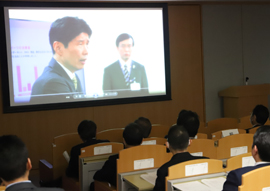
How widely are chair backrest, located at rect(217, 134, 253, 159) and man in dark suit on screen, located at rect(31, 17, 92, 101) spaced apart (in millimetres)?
3623

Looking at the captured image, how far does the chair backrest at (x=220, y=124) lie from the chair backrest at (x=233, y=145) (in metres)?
1.73

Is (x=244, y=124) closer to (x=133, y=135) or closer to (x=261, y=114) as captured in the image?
(x=261, y=114)

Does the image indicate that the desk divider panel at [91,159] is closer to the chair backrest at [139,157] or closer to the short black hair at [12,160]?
the chair backrest at [139,157]

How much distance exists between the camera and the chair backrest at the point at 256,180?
6.34 feet

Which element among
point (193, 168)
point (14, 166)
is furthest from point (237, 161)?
point (14, 166)

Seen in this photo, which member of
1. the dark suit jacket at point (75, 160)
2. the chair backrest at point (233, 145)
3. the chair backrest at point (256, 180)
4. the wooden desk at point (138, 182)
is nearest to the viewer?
the chair backrest at point (256, 180)

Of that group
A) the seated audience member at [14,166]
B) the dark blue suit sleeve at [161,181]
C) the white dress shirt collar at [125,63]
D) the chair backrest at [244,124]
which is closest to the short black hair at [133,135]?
the dark blue suit sleeve at [161,181]

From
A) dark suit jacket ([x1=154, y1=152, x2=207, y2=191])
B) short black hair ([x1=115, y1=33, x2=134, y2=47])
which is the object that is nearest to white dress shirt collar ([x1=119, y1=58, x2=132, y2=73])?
short black hair ([x1=115, y1=33, x2=134, y2=47])

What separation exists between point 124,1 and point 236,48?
2.74 m

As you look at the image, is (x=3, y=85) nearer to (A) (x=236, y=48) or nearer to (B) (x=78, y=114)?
(B) (x=78, y=114)

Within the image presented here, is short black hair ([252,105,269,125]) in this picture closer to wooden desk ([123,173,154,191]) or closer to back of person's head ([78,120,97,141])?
back of person's head ([78,120,97,141])

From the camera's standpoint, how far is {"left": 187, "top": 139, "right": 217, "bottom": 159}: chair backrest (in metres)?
3.41

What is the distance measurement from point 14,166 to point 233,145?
2.43 meters

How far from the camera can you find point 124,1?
6.79m
